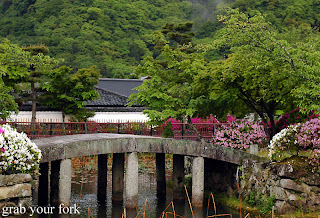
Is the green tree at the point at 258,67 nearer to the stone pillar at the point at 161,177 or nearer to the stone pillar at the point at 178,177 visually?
the stone pillar at the point at 178,177

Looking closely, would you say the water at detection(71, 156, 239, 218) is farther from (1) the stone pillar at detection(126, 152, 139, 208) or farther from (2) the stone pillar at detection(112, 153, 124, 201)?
(1) the stone pillar at detection(126, 152, 139, 208)

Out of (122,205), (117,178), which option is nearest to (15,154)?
(122,205)

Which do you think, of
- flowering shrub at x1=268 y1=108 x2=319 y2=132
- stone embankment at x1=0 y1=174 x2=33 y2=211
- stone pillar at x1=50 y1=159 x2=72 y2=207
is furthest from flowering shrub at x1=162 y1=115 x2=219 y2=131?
stone embankment at x1=0 y1=174 x2=33 y2=211

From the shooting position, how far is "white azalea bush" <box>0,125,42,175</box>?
12562 mm

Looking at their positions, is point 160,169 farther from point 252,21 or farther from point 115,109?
point 115,109

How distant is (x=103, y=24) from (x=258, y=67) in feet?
197

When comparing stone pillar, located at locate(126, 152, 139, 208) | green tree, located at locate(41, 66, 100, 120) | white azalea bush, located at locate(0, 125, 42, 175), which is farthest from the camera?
green tree, located at locate(41, 66, 100, 120)

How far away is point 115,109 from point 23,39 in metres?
37.6

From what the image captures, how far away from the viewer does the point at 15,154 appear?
12750mm

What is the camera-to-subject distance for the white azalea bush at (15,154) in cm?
1256

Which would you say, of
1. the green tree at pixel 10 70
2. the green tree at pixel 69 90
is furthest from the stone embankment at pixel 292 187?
the green tree at pixel 69 90

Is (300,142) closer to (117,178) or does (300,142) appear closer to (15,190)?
(117,178)

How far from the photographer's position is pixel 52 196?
1972 cm

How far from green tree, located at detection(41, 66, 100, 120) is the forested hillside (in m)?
24.2
